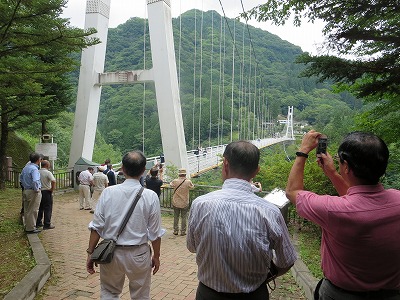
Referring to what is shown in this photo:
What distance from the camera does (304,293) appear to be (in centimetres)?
275

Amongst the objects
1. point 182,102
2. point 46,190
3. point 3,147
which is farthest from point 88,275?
point 182,102

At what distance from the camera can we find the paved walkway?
2680 millimetres

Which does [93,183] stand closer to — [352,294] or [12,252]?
[12,252]

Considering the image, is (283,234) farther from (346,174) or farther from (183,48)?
(183,48)

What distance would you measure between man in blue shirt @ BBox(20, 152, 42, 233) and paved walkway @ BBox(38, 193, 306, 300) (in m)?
0.28

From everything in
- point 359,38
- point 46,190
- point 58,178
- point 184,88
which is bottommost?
point 58,178

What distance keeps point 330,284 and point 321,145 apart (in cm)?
51

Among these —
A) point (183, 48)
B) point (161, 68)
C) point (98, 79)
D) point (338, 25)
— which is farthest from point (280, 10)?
point (183, 48)

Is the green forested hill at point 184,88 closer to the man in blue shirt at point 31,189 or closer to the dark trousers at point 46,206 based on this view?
the dark trousers at point 46,206

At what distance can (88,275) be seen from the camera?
3.02 metres

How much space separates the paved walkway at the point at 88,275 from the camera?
2.68 metres

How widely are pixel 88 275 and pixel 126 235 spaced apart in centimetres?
151

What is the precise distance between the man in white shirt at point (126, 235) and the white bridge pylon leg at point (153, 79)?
751 centimetres

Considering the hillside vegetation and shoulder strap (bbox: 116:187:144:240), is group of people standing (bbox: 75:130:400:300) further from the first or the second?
the hillside vegetation
